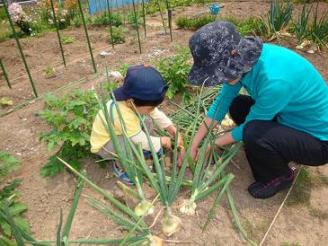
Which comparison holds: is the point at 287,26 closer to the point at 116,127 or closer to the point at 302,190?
the point at 302,190

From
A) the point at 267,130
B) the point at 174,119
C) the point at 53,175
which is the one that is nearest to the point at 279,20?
the point at 174,119

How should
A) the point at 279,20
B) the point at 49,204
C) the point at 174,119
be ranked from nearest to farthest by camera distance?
the point at 49,204 → the point at 174,119 → the point at 279,20

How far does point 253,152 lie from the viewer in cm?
210

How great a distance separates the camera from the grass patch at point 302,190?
7.25 feet

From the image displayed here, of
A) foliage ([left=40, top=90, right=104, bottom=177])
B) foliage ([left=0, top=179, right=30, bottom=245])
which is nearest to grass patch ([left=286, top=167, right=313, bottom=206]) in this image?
foliage ([left=40, top=90, right=104, bottom=177])

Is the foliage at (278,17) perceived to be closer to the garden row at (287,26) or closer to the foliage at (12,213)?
the garden row at (287,26)

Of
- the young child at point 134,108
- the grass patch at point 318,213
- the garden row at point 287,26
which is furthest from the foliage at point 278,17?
the grass patch at point 318,213

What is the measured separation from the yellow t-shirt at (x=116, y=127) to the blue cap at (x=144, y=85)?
4.6 inches

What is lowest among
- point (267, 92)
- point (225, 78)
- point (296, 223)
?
point (296, 223)

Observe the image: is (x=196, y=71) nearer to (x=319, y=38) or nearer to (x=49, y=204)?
(x=49, y=204)

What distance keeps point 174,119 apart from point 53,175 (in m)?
0.87

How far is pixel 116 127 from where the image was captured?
2.18 m

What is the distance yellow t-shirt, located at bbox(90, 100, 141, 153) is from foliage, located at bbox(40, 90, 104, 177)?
3.3 inches

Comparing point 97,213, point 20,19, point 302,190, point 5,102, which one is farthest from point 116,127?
point 20,19
